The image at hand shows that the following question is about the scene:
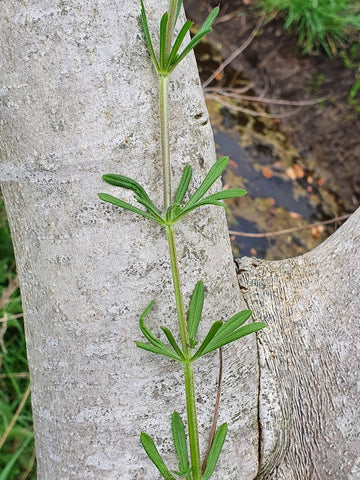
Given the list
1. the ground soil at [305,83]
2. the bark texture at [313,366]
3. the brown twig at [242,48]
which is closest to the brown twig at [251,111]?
the ground soil at [305,83]

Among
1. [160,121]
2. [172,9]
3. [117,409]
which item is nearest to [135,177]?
[160,121]

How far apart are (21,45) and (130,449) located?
0.69 meters

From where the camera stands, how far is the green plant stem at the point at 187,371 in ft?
2.64

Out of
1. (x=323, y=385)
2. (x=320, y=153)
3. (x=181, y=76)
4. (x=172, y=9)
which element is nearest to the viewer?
(x=172, y=9)

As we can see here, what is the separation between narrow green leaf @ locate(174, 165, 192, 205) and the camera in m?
0.82

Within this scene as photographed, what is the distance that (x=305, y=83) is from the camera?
2635mm

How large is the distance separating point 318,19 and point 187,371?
2175mm

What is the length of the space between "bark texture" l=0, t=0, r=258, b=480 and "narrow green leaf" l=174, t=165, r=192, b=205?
0.07 ft

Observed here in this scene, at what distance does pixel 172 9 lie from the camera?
0.73 meters

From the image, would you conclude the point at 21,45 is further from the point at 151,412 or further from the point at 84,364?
the point at 151,412

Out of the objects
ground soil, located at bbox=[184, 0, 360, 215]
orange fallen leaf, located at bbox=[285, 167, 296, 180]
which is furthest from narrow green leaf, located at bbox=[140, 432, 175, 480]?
ground soil, located at bbox=[184, 0, 360, 215]

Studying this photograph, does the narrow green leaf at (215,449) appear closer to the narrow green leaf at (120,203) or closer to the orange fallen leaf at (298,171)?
the narrow green leaf at (120,203)

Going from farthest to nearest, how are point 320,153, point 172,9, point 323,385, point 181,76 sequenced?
point 320,153
point 323,385
point 181,76
point 172,9

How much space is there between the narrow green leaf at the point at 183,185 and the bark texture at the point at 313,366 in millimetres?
405
